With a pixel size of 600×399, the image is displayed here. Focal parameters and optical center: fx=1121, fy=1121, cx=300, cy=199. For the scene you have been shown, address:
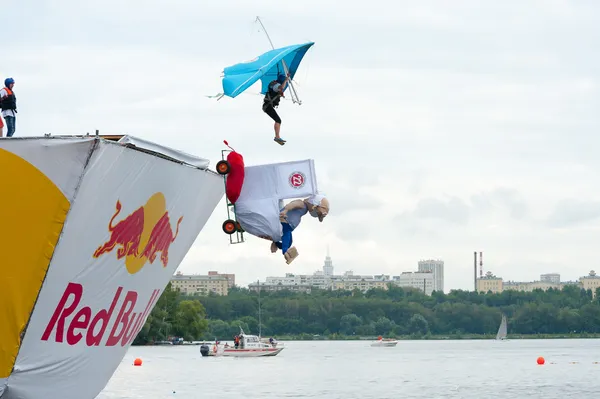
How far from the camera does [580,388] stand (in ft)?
194

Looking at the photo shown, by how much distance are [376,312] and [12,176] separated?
172698 millimetres

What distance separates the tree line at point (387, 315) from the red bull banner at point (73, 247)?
145m

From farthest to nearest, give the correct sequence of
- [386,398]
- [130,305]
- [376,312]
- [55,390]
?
[376,312] < [386,398] < [130,305] < [55,390]

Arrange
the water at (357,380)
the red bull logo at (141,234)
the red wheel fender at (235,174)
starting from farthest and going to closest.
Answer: the water at (357,380) → the red wheel fender at (235,174) → the red bull logo at (141,234)

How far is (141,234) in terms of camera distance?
13750 millimetres

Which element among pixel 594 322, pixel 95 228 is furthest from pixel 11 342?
pixel 594 322

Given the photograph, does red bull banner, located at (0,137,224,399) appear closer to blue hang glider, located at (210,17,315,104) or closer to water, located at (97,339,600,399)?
blue hang glider, located at (210,17,315,104)

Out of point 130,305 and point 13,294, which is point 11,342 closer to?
point 13,294

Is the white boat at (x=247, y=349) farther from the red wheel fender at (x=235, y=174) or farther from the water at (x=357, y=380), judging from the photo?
the red wheel fender at (x=235, y=174)

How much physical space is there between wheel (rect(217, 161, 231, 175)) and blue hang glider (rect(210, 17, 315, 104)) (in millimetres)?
979

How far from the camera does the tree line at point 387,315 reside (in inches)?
6713

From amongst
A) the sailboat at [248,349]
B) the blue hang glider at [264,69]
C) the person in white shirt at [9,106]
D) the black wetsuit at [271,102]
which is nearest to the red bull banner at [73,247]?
the blue hang glider at [264,69]

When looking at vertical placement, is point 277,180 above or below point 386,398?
above

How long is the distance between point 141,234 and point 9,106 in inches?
98.9
